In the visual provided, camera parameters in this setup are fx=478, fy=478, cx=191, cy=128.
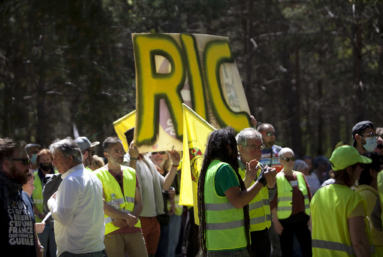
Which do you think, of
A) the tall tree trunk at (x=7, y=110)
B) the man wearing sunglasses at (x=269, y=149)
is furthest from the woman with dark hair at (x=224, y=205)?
the tall tree trunk at (x=7, y=110)

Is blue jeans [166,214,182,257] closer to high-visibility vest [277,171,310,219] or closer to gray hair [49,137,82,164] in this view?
high-visibility vest [277,171,310,219]

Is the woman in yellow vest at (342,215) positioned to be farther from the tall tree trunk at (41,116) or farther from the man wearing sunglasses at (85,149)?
the tall tree trunk at (41,116)

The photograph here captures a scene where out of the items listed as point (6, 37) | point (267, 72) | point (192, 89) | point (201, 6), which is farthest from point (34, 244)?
point (267, 72)

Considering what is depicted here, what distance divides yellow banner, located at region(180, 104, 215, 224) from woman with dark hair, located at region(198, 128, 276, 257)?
2.97 feet

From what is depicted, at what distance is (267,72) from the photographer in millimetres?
24062

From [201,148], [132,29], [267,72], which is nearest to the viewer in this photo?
[201,148]


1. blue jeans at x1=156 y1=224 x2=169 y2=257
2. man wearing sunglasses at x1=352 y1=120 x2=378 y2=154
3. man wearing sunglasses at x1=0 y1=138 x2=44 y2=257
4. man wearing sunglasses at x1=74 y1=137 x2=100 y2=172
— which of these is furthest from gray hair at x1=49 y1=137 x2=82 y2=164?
man wearing sunglasses at x1=352 y1=120 x2=378 y2=154

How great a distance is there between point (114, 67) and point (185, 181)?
385 inches

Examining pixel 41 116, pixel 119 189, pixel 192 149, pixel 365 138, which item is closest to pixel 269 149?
pixel 365 138

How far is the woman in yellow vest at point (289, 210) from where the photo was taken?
691cm

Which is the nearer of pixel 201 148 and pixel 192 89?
pixel 201 148

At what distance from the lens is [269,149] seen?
6.89m

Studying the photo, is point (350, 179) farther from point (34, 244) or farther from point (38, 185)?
point (38, 185)

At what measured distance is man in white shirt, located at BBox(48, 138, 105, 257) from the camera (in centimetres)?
401
